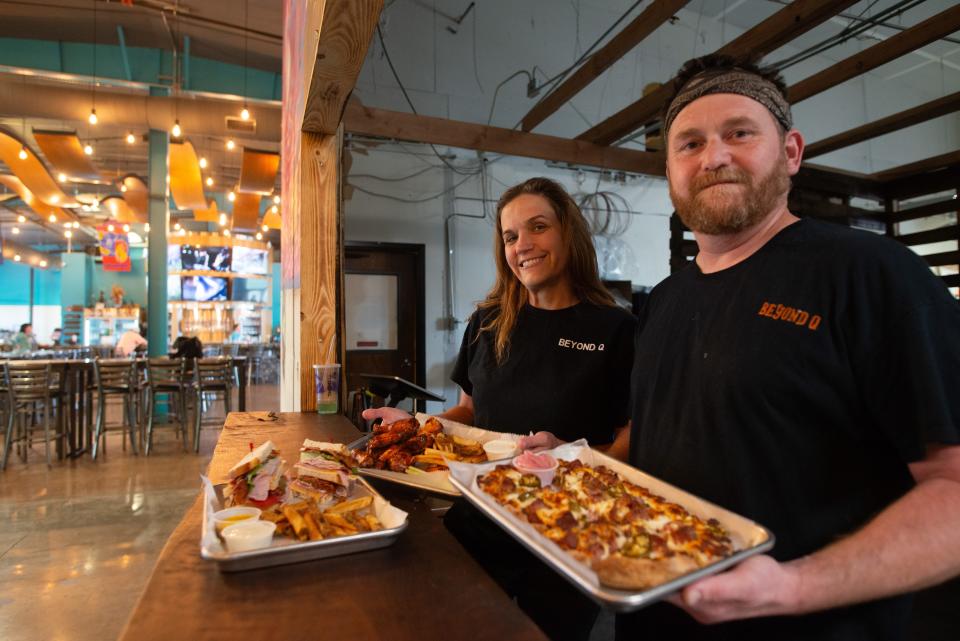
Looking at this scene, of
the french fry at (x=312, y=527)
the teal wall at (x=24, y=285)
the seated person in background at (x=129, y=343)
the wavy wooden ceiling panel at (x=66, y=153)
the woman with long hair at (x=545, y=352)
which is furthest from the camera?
the teal wall at (x=24, y=285)

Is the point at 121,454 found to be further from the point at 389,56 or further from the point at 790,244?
the point at 790,244

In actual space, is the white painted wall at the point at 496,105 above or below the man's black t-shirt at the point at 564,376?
above

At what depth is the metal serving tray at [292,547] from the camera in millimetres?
893

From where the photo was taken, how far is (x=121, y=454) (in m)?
6.16

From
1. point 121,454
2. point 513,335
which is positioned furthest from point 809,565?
point 121,454

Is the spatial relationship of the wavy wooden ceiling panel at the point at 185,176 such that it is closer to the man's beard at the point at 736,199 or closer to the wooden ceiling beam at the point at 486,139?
the wooden ceiling beam at the point at 486,139

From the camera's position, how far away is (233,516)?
39.7 inches

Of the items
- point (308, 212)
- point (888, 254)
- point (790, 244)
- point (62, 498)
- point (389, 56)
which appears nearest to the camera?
point (888, 254)

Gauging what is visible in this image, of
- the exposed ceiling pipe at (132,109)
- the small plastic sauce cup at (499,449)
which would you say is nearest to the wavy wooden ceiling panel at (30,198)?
the exposed ceiling pipe at (132,109)

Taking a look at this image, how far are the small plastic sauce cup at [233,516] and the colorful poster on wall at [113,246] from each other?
11698 mm

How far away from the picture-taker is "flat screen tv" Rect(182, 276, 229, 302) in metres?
14.2

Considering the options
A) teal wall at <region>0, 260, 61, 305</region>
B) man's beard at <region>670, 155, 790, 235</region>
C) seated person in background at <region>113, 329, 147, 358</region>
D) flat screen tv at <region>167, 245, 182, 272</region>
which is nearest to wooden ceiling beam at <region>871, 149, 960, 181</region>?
man's beard at <region>670, 155, 790, 235</region>

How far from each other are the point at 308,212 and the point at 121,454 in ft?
16.4

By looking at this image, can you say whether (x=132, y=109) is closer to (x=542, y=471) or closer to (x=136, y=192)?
(x=136, y=192)
